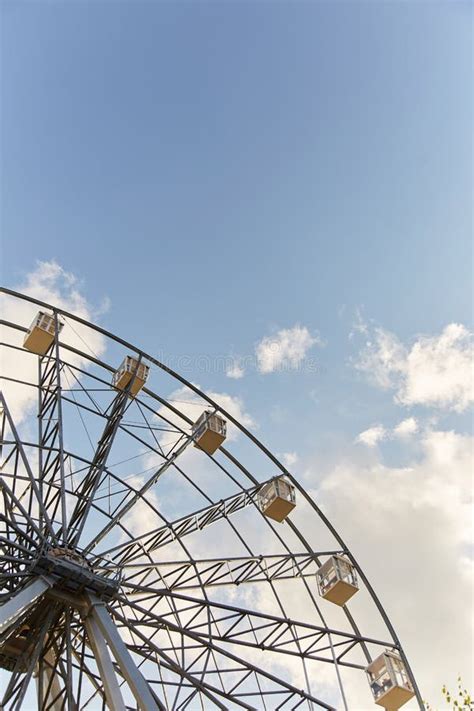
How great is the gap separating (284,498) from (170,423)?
470 cm

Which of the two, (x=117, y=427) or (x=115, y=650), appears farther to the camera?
(x=117, y=427)

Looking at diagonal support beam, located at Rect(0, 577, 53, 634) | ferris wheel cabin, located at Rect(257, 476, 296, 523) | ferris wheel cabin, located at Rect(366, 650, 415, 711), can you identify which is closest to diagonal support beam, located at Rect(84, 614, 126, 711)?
diagonal support beam, located at Rect(0, 577, 53, 634)

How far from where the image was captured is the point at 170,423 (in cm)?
2311

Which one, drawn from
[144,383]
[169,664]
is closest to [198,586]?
[169,664]

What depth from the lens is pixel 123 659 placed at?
47.0ft

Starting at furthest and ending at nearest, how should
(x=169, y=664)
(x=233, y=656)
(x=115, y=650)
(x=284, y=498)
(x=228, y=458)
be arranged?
(x=228, y=458) < (x=284, y=498) < (x=233, y=656) < (x=169, y=664) < (x=115, y=650)

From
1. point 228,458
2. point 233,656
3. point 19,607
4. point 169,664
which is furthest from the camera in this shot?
point 228,458

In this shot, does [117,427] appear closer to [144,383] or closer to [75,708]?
[144,383]

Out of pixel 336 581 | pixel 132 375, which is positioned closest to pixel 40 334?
pixel 132 375

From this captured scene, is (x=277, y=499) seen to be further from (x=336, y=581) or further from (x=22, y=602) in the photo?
(x=22, y=602)

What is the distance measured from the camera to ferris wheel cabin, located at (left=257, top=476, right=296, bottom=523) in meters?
21.7

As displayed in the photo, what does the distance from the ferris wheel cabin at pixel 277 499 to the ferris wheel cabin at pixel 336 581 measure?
6.99 ft

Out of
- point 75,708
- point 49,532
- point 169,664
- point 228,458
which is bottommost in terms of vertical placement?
point 75,708

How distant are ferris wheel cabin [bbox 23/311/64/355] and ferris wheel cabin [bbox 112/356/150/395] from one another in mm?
2386
